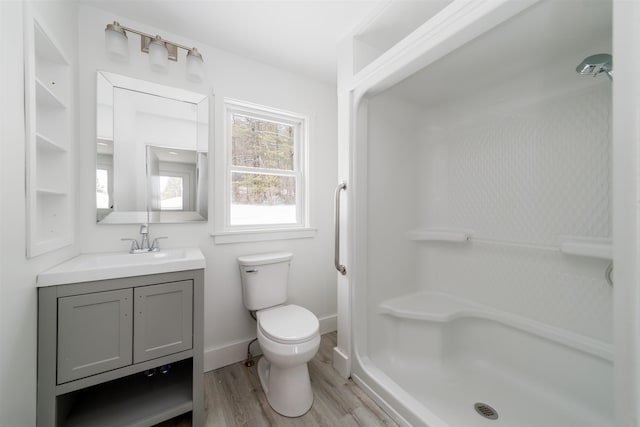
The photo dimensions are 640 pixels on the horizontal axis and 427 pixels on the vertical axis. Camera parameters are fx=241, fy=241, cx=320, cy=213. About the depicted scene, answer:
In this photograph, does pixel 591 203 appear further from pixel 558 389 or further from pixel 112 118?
pixel 112 118

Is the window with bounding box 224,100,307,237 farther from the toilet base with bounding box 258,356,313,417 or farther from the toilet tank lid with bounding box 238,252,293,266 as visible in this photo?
the toilet base with bounding box 258,356,313,417

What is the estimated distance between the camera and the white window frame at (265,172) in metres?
1.85

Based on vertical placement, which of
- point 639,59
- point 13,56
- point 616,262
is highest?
point 13,56

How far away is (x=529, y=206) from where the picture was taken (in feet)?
5.42

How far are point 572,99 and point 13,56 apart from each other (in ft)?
8.85

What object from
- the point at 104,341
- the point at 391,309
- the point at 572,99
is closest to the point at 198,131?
the point at 104,341

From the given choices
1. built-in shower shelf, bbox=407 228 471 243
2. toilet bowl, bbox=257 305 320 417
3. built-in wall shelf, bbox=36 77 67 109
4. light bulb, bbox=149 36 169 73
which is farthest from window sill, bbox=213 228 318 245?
light bulb, bbox=149 36 169 73

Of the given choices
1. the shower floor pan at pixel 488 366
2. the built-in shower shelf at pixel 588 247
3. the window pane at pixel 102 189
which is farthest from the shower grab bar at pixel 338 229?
the window pane at pixel 102 189

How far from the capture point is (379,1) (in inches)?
55.8

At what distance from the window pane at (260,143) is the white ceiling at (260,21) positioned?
20.2 inches

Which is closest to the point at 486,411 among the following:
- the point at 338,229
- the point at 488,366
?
the point at 488,366

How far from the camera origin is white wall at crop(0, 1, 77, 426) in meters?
0.80

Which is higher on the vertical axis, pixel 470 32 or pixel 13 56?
pixel 470 32

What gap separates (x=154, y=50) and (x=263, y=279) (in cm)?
165
